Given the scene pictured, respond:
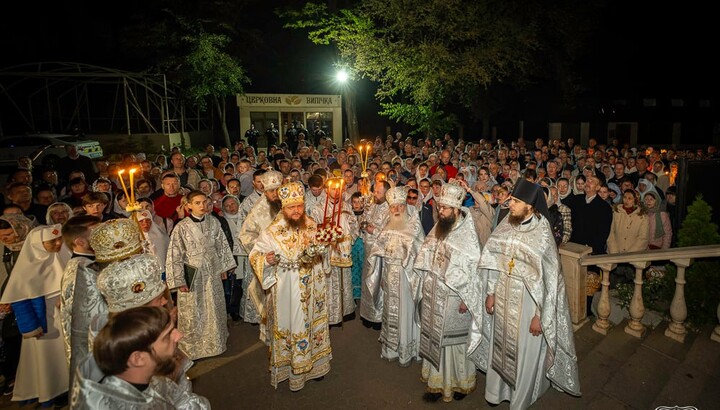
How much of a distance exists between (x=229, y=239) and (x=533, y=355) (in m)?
4.10

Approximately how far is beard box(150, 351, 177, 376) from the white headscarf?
9.76 feet

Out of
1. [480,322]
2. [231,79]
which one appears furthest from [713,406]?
[231,79]

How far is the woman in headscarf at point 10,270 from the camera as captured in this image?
4684 mm

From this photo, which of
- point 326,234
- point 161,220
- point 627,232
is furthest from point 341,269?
point 627,232

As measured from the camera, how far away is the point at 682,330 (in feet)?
17.0

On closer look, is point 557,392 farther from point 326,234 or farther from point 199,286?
point 199,286

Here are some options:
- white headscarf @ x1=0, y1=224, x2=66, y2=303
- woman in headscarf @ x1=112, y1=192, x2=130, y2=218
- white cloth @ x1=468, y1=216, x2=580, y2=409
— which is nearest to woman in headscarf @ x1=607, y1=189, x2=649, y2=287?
white cloth @ x1=468, y1=216, x2=580, y2=409

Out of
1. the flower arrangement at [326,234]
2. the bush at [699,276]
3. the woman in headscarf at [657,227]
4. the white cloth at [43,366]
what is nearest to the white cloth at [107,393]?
the flower arrangement at [326,234]

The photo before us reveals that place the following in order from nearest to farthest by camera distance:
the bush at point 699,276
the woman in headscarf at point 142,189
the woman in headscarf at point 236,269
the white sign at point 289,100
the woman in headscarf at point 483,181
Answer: the bush at point 699,276
the woman in headscarf at point 236,269
the woman in headscarf at point 142,189
the woman in headscarf at point 483,181
the white sign at point 289,100

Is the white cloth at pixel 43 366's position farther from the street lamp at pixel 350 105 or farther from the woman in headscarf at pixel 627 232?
the street lamp at pixel 350 105

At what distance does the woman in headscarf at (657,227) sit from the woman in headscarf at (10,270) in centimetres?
872

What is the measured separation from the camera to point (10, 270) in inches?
187

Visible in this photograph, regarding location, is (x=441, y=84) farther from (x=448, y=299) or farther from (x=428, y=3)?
(x=448, y=299)

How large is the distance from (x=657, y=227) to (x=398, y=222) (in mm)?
4668
